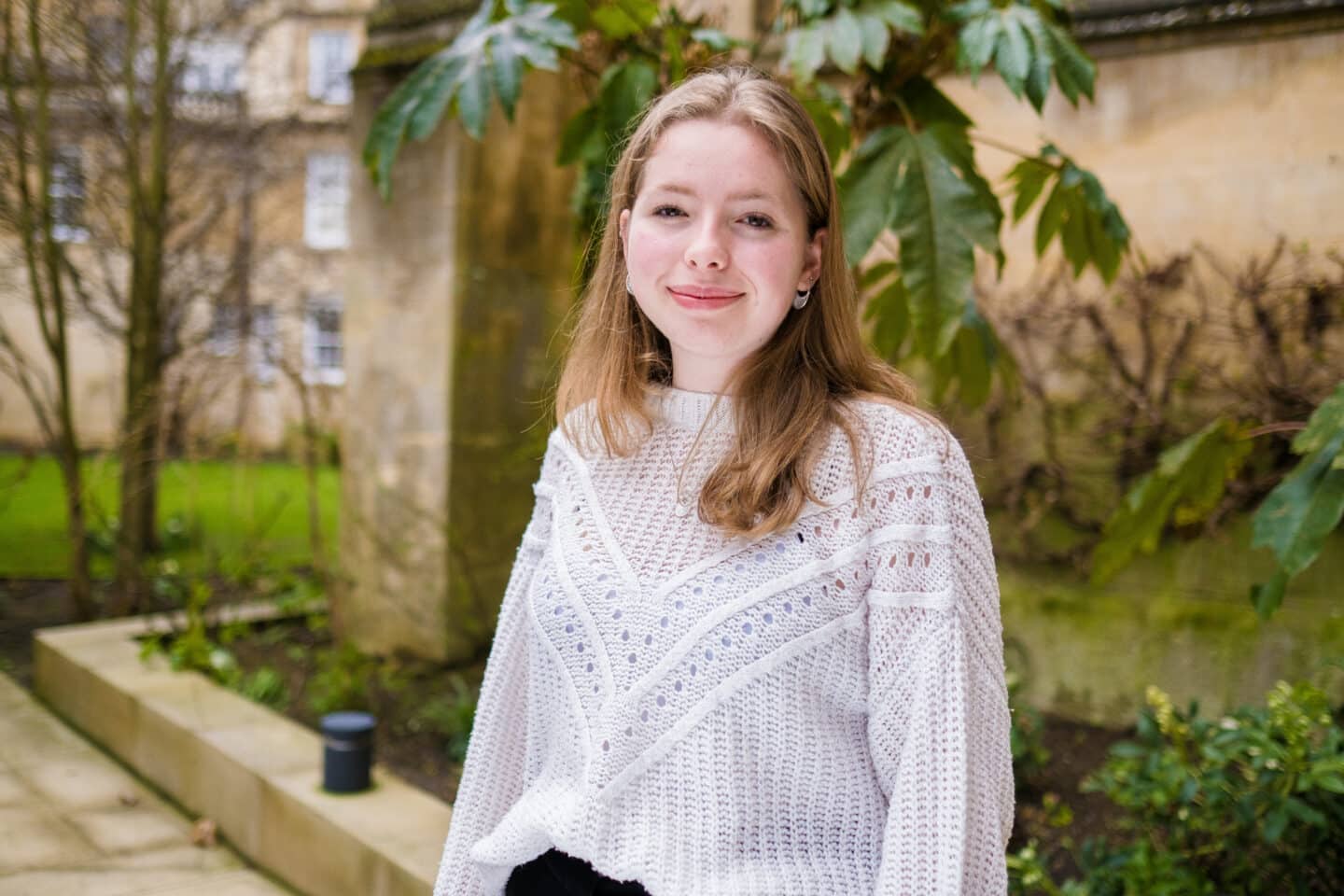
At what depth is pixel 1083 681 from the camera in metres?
3.98

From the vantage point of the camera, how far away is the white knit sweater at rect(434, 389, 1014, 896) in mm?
1184

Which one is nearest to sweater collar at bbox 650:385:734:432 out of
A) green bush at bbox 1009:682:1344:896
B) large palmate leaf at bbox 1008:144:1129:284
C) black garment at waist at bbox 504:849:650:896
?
black garment at waist at bbox 504:849:650:896

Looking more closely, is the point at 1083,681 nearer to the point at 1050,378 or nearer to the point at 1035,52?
the point at 1050,378

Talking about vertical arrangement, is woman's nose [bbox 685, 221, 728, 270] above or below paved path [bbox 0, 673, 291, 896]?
above

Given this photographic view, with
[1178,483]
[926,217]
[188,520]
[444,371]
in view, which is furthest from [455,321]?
[188,520]

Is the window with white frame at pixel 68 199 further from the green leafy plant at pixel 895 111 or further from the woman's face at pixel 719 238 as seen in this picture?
the woman's face at pixel 719 238

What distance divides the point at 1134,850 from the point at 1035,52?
176 cm

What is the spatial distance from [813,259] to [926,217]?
2.69 feet

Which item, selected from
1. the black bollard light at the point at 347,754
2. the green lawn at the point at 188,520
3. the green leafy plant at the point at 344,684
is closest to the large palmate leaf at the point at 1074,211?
the black bollard light at the point at 347,754

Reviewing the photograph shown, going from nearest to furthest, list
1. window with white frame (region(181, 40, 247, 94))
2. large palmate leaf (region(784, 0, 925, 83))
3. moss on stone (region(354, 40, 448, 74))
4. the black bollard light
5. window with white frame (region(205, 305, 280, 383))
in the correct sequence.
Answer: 1. large palmate leaf (region(784, 0, 925, 83))
2. the black bollard light
3. moss on stone (region(354, 40, 448, 74))
4. window with white frame (region(205, 305, 280, 383))
5. window with white frame (region(181, 40, 247, 94))

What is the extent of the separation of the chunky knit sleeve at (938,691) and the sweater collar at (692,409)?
0.26 meters

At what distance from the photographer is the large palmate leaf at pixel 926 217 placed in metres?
2.09

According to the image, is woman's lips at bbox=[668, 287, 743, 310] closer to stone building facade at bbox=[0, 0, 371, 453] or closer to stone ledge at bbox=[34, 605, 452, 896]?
stone ledge at bbox=[34, 605, 452, 896]

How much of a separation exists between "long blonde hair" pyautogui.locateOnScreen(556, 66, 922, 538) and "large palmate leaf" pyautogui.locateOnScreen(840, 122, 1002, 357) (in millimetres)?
689
